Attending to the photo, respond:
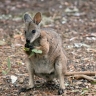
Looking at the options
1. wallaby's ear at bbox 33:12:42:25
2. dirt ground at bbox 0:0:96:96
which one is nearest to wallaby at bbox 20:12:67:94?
wallaby's ear at bbox 33:12:42:25

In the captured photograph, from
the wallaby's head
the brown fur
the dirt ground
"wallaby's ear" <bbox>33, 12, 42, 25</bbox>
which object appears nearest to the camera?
the wallaby's head

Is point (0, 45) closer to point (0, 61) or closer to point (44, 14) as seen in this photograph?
point (0, 61)

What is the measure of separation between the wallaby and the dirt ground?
25 centimetres

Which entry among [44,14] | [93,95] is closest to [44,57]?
[93,95]

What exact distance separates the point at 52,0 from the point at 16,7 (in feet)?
4.23

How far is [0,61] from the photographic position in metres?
6.45

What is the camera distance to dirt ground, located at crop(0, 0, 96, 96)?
17.8ft

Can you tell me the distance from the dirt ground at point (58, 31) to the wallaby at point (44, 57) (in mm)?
246

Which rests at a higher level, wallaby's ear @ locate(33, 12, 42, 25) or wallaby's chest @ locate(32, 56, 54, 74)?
wallaby's ear @ locate(33, 12, 42, 25)

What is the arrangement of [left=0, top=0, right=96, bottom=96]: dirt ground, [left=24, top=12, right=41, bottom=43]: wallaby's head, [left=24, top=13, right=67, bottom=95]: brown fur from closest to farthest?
1. [left=24, top=12, right=41, bottom=43]: wallaby's head
2. [left=24, top=13, right=67, bottom=95]: brown fur
3. [left=0, top=0, right=96, bottom=96]: dirt ground

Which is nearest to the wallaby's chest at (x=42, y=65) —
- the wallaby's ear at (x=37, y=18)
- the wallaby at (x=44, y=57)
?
the wallaby at (x=44, y=57)

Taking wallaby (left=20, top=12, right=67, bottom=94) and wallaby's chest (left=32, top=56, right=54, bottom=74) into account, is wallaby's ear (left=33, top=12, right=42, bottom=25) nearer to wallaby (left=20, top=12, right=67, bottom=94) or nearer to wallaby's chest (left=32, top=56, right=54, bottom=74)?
wallaby (left=20, top=12, right=67, bottom=94)

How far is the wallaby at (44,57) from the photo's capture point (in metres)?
5.11

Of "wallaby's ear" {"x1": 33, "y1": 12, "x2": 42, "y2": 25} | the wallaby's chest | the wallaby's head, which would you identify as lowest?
the wallaby's chest
